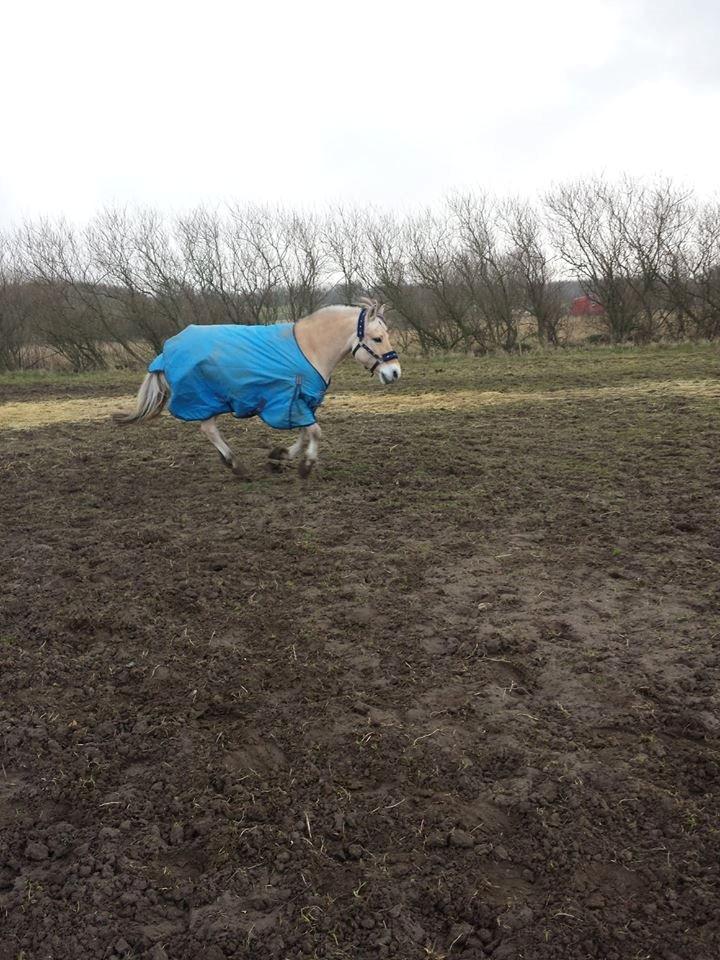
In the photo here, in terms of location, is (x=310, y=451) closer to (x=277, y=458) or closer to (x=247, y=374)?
(x=277, y=458)

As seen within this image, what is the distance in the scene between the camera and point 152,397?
23.2 feet

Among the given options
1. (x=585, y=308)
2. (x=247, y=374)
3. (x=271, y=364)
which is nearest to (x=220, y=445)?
(x=247, y=374)

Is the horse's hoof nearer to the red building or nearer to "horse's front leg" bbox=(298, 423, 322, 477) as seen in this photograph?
"horse's front leg" bbox=(298, 423, 322, 477)

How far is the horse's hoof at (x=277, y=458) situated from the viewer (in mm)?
7461

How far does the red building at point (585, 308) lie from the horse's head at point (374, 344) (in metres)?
18.7

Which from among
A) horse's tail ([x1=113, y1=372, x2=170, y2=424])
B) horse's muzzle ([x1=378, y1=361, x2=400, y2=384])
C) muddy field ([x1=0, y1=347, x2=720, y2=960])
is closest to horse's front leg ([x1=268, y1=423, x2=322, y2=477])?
muddy field ([x1=0, y1=347, x2=720, y2=960])

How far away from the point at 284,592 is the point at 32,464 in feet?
18.1

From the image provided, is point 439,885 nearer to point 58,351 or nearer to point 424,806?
point 424,806

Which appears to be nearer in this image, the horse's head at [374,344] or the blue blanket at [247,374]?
the blue blanket at [247,374]

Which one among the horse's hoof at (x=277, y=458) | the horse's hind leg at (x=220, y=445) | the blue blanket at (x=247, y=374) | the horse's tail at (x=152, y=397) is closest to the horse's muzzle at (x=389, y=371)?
the blue blanket at (x=247, y=374)

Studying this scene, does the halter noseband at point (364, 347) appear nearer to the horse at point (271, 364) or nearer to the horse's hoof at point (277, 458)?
the horse at point (271, 364)

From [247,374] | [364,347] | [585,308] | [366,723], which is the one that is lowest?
[366,723]

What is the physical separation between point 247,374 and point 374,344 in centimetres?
129

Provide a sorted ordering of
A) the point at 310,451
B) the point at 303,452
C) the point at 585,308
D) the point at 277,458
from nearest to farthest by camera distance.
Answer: the point at 310,451, the point at 277,458, the point at 303,452, the point at 585,308
